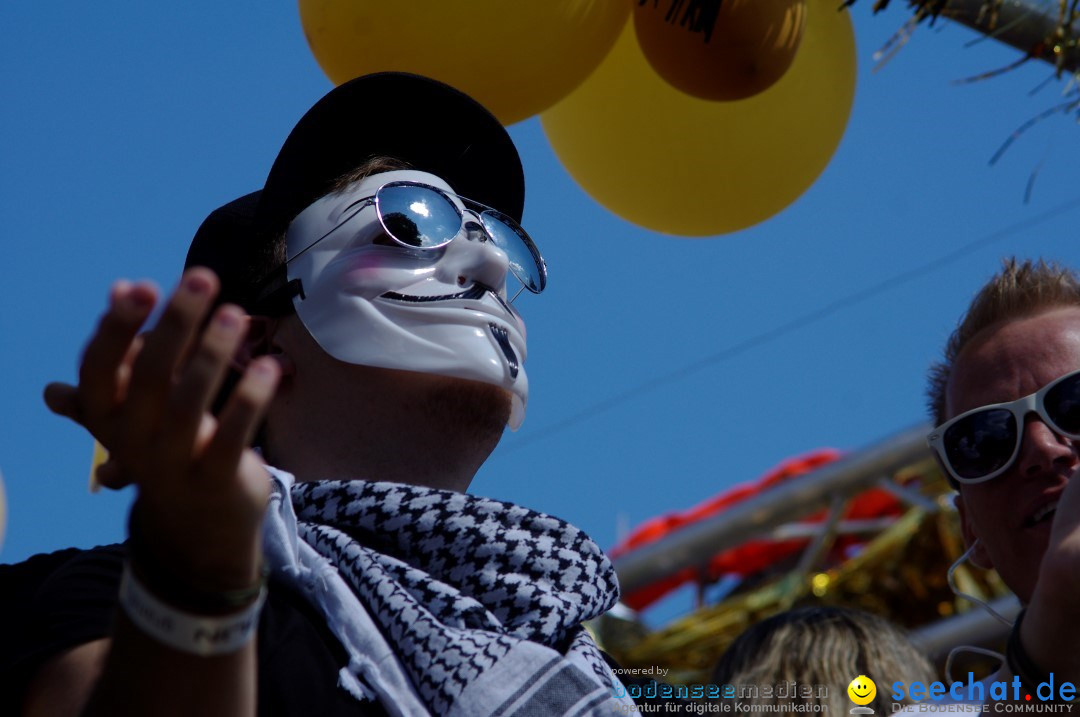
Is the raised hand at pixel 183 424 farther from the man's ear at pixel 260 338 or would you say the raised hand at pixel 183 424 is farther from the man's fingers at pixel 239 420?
the man's ear at pixel 260 338

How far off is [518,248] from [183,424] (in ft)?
4.28

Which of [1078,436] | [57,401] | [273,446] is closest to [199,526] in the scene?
[57,401]

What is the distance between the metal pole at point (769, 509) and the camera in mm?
5543

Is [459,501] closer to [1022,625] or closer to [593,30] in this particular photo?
[1022,625]

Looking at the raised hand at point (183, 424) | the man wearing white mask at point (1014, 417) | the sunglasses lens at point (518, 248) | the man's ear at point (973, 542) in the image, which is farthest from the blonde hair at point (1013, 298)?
the raised hand at point (183, 424)

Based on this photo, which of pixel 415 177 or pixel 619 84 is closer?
Result: pixel 415 177

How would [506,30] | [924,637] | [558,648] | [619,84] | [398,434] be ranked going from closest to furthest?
[558,648]
[398,434]
[506,30]
[619,84]
[924,637]

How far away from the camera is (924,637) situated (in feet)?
16.7

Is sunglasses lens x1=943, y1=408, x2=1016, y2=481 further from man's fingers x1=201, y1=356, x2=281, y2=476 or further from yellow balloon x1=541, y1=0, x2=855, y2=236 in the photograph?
man's fingers x1=201, y1=356, x2=281, y2=476

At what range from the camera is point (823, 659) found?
2516 mm

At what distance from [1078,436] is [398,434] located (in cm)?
100

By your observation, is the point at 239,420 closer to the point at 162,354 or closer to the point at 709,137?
the point at 162,354

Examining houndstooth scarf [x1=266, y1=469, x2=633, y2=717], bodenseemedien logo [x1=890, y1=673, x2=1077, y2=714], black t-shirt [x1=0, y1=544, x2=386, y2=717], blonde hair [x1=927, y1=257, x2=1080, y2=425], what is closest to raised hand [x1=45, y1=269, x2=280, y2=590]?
black t-shirt [x1=0, y1=544, x2=386, y2=717]

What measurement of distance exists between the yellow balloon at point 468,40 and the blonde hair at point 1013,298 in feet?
2.75
